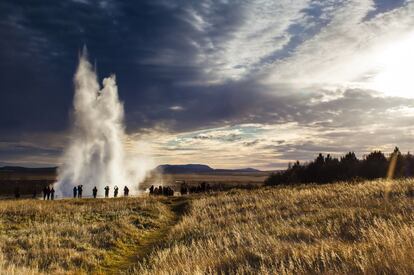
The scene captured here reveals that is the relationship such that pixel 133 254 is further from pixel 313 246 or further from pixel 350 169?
pixel 350 169

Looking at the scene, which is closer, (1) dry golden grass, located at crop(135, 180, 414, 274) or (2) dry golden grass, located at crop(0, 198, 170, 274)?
(1) dry golden grass, located at crop(135, 180, 414, 274)

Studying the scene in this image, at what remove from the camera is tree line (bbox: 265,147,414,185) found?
229 feet

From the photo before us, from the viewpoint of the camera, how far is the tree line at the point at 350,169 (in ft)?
229

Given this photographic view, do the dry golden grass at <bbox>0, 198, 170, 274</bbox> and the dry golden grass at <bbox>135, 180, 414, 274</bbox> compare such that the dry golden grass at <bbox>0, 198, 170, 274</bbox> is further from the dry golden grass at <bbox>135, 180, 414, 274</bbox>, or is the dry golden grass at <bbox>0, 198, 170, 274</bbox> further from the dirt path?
the dry golden grass at <bbox>135, 180, 414, 274</bbox>

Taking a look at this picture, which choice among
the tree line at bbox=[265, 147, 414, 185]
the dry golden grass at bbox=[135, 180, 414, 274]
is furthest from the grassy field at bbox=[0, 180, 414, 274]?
the tree line at bbox=[265, 147, 414, 185]

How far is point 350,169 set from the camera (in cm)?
7412

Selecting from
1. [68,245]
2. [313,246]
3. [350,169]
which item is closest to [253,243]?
[313,246]

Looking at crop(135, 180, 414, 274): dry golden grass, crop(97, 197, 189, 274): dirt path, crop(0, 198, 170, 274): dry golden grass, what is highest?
crop(135, 180, 414, 274): dry golden grass

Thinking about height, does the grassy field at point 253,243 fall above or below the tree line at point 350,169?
below

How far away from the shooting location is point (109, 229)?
20953 mm

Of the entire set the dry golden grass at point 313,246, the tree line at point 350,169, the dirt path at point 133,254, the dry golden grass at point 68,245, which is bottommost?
the dirt path at point 133,254

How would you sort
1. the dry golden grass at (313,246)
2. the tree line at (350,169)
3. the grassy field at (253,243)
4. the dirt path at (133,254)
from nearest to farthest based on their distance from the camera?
the dry golden grass at (313,246), the grassy field at (253,243), the dirt path at (133,254), the tree line at (350,169)

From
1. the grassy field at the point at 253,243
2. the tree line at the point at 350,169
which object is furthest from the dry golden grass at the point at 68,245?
the tree line at the point at 350,169

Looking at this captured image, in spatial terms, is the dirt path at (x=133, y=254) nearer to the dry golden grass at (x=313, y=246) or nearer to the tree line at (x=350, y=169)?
the dry golden grass at (x=313, y=246)
